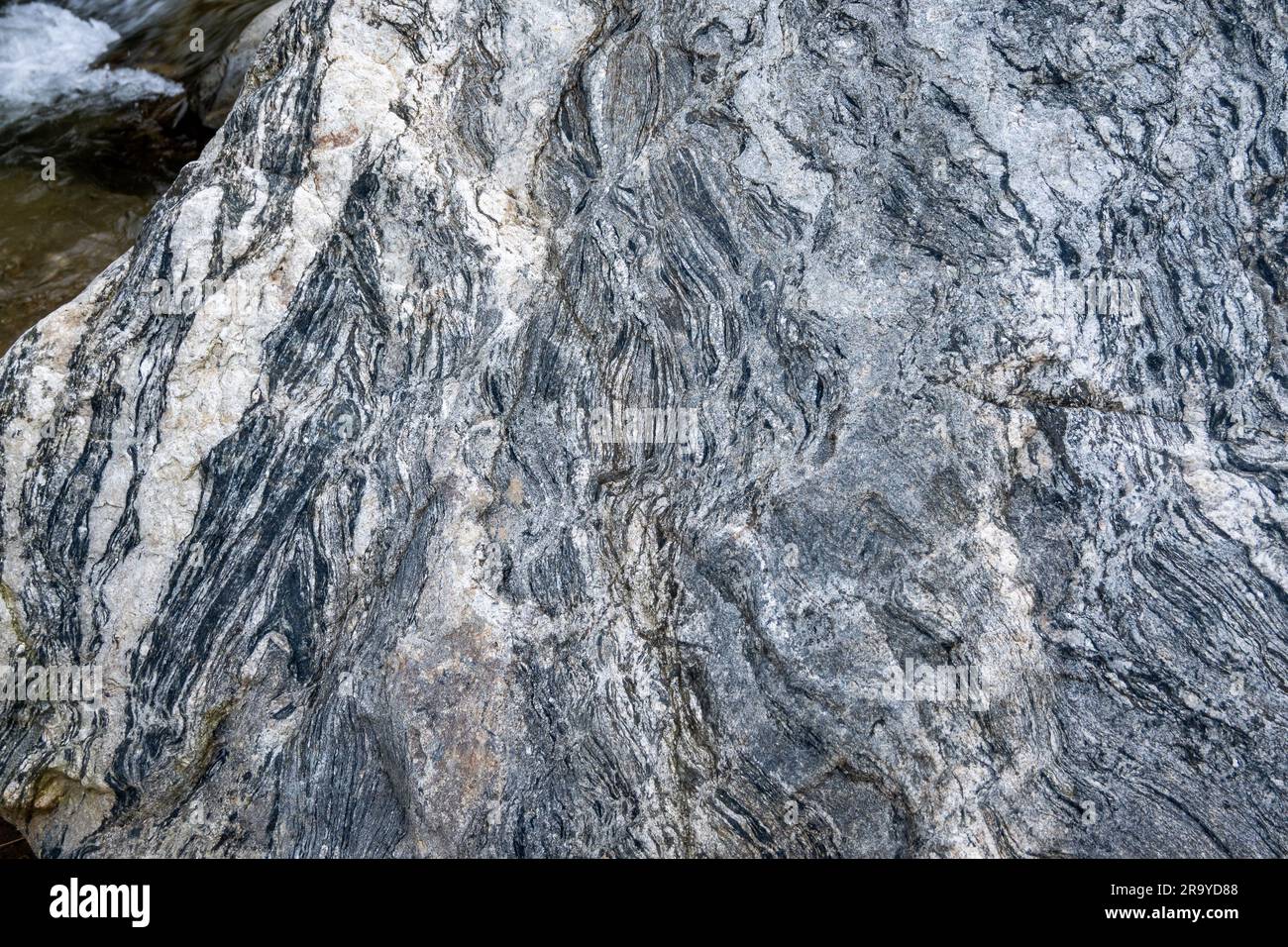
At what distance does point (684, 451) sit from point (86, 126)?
888cm

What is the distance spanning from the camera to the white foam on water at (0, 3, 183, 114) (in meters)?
10.3

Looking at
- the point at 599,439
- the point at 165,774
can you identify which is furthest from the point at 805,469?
the point at 165,774

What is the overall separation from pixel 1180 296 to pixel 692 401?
2229mm

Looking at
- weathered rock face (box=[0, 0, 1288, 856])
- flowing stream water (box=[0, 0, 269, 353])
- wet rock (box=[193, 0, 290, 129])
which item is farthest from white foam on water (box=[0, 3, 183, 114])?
weathered rock face (box=[0, 0, 1288, 856])

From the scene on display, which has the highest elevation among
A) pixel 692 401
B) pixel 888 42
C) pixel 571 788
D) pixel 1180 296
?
pixel 888 42

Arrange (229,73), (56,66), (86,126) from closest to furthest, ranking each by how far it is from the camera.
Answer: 1. (229,73)
2. (86,126)
3. (56,66)

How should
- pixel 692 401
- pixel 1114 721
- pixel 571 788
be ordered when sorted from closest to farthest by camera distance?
pixel 1114 721, pixel 571 788, pixel 692 401

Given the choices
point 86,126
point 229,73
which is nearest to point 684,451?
point 229,73

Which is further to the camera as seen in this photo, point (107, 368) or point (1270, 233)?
point (107, 368)

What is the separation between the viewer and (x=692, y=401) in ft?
15.0

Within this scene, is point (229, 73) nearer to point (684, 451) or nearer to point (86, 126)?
point (86, 126)

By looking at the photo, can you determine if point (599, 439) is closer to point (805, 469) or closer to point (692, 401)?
point (692, 401)

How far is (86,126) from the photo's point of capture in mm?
9953

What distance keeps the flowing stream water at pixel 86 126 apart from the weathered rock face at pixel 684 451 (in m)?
4.47
